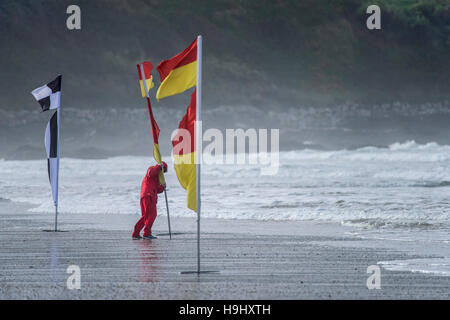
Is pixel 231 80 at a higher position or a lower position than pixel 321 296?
higher

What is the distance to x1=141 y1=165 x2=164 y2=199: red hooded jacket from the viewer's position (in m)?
10.9

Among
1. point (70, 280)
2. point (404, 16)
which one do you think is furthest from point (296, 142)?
point (70, 280)

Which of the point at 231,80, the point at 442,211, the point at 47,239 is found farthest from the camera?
the point at 231,80

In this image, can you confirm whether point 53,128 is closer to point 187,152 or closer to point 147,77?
point 147,77

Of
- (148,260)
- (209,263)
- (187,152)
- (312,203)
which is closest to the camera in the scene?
(187,152)

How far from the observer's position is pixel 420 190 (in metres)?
19.4

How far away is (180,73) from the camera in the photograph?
7.59 meters

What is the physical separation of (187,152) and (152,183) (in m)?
3.66

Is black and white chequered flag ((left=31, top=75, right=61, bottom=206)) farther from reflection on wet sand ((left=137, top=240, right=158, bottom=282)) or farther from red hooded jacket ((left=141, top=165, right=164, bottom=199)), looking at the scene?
reflection on wet sand ((left=137, top=240, right=158, bottom=282))

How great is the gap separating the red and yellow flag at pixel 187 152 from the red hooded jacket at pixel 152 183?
3.35 meters

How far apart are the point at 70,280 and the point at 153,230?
5125 mm

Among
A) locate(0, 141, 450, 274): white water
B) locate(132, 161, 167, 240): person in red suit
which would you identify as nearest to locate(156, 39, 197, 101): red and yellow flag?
locate(0, 141, 450, 274): white water

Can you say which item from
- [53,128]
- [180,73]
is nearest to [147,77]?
[53,128]
